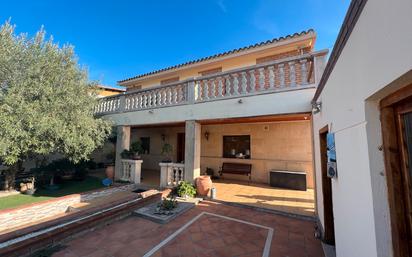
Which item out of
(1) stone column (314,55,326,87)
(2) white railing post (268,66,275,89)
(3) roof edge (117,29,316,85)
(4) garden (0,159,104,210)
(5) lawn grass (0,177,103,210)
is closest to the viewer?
(1) stone column (314,55,326,87)

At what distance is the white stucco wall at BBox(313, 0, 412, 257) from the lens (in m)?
1.26

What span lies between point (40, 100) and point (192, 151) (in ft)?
20.5

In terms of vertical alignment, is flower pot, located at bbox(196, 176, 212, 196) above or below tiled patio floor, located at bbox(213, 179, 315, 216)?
above

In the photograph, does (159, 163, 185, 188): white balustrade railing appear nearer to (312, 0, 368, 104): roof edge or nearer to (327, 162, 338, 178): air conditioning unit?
(327, 162, 338, 178): air conditioning unit

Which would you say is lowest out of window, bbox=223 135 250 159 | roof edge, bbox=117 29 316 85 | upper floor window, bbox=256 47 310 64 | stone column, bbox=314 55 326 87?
window, bbox=223 135 250 159

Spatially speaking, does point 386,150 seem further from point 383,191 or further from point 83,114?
point 83,114

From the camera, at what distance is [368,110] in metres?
1.75

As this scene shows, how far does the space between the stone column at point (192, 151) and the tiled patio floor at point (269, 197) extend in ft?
5.04

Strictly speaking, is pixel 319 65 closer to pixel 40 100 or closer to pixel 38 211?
pixel 40 100

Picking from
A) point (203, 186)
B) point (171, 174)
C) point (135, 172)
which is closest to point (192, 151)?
point (203, 186)

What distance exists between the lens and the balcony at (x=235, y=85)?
5980 millimetres

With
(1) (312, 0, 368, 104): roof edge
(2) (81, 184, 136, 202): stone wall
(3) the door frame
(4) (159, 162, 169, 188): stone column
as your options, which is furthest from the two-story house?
(3) the door frame

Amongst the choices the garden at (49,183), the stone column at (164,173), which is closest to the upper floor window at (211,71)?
the stone column at (164,173)

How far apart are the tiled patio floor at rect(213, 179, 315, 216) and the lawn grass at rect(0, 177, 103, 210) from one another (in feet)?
21.7
